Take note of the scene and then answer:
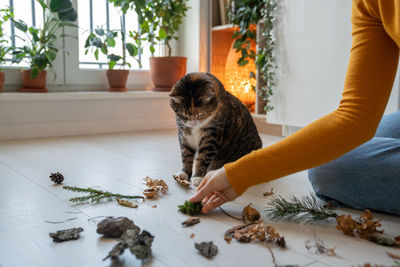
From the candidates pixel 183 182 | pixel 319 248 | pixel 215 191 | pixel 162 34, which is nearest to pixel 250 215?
pixel 215 191

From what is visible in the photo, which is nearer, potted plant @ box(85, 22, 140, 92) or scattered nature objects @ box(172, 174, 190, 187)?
scattered nature objects @ box(172, 174, 190, 187)

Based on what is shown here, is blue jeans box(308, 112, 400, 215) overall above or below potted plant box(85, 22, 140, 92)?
below

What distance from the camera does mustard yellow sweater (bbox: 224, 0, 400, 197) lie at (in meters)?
0.94

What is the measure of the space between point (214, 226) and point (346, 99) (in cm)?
47

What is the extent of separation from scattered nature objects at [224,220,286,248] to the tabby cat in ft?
1.82

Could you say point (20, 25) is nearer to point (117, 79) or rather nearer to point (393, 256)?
point (117, 79)

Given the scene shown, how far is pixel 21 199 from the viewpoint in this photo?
4.31 feet

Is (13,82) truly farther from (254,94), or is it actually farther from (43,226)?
(43,226)

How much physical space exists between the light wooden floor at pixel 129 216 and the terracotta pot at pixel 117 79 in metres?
1.10

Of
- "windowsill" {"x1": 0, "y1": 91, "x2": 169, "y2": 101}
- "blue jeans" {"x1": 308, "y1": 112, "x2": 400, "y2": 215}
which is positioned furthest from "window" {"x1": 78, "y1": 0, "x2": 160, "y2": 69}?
"blue jeans" {"x1": 308, "y1": 112, "x2": 400, "y2": 215}

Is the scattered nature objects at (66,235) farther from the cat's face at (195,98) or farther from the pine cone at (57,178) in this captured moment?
the cat's face at (195,98)

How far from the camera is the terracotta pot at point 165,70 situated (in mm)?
3148

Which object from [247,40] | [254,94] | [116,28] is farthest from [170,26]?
[254,94]

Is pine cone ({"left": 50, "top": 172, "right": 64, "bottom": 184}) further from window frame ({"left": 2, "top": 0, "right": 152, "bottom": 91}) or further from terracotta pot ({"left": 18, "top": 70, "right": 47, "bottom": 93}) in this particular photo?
window frame ({"left": 2, "top": 0, "right": 152, "bottom": 91})
